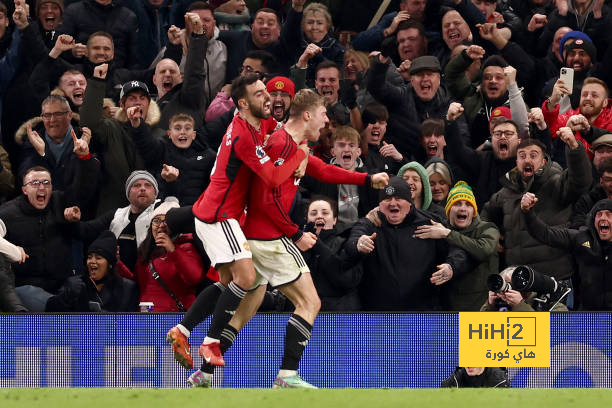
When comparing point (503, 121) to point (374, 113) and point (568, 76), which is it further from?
point (374, 113)

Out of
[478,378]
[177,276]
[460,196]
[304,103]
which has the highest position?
[304,103]

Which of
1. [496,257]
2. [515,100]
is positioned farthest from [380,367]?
[515,100]

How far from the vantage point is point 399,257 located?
34.7 ft

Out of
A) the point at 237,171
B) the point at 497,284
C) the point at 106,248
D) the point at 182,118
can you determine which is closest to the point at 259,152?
the point at 237,171

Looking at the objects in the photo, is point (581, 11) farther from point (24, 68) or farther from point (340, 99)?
point (24, 68)

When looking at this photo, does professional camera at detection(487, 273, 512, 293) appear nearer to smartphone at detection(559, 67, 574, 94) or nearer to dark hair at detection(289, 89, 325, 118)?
dark hair at detection(289, 89, 325, 118)

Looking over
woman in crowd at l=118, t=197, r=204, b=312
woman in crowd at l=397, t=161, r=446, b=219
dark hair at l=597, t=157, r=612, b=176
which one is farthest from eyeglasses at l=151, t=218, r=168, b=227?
dark hair at l=597, t=157, r=612, b=176

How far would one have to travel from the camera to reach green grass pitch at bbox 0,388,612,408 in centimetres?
733

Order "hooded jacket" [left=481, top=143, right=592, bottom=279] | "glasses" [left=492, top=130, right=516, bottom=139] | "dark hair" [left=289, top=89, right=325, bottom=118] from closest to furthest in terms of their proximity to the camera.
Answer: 1. "dark hair" [left=289, top=89, right=325, bottom=118]
2. "hooded jacket" [left=481, top=143, right=592, bottom=279]
3. "glasses" [left=492, top=130, right=516, bottom=139]

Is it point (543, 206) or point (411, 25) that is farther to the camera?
point (411, 25)

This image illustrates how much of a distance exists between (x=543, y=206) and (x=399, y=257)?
5.24 feet

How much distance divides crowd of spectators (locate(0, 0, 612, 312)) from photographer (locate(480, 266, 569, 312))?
0.02m

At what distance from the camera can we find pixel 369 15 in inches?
599

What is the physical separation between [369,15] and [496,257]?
536 cm
